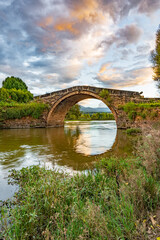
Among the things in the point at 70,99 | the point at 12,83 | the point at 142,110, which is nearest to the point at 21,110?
the point at 70,99

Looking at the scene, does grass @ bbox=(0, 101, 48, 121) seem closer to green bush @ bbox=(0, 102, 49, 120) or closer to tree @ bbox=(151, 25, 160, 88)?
green bush @ bbox=(0, 102, 49, 120)

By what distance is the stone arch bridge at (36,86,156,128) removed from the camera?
54.3 ft

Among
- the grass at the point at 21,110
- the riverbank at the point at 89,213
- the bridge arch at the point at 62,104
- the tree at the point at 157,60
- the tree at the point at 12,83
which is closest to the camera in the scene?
the riverbank at the point at 89,213

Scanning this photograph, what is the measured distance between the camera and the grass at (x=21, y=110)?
66.6 ft

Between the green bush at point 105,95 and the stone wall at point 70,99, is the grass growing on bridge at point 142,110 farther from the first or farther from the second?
the green bush at point 105,95

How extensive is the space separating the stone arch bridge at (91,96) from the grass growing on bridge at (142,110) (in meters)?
0.85

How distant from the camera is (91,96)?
2039 cm

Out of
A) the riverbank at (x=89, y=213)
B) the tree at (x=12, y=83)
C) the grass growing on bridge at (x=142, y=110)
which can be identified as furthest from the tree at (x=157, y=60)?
the tree at (x=12, y=83)

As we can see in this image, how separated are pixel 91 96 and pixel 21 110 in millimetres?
9779

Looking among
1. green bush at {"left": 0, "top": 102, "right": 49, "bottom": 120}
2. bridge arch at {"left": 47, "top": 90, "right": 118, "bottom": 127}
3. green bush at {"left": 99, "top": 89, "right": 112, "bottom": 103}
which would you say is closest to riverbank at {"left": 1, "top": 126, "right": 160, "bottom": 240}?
green bush at {"left": 99, "top": 89, "right": 112, "bottom": 103}

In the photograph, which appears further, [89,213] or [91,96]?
[91,96]

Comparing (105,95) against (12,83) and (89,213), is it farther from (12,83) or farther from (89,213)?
(12,83)

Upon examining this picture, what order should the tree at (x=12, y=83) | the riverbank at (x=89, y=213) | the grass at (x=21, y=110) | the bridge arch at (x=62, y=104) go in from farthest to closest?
the tree at (x=12, y=83)
the grass at (x=21, y=110)
the bridge arch at (x=62, y=104)
the riverbank at (x=89, y=213)

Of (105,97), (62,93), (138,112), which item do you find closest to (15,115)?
(62,93)
